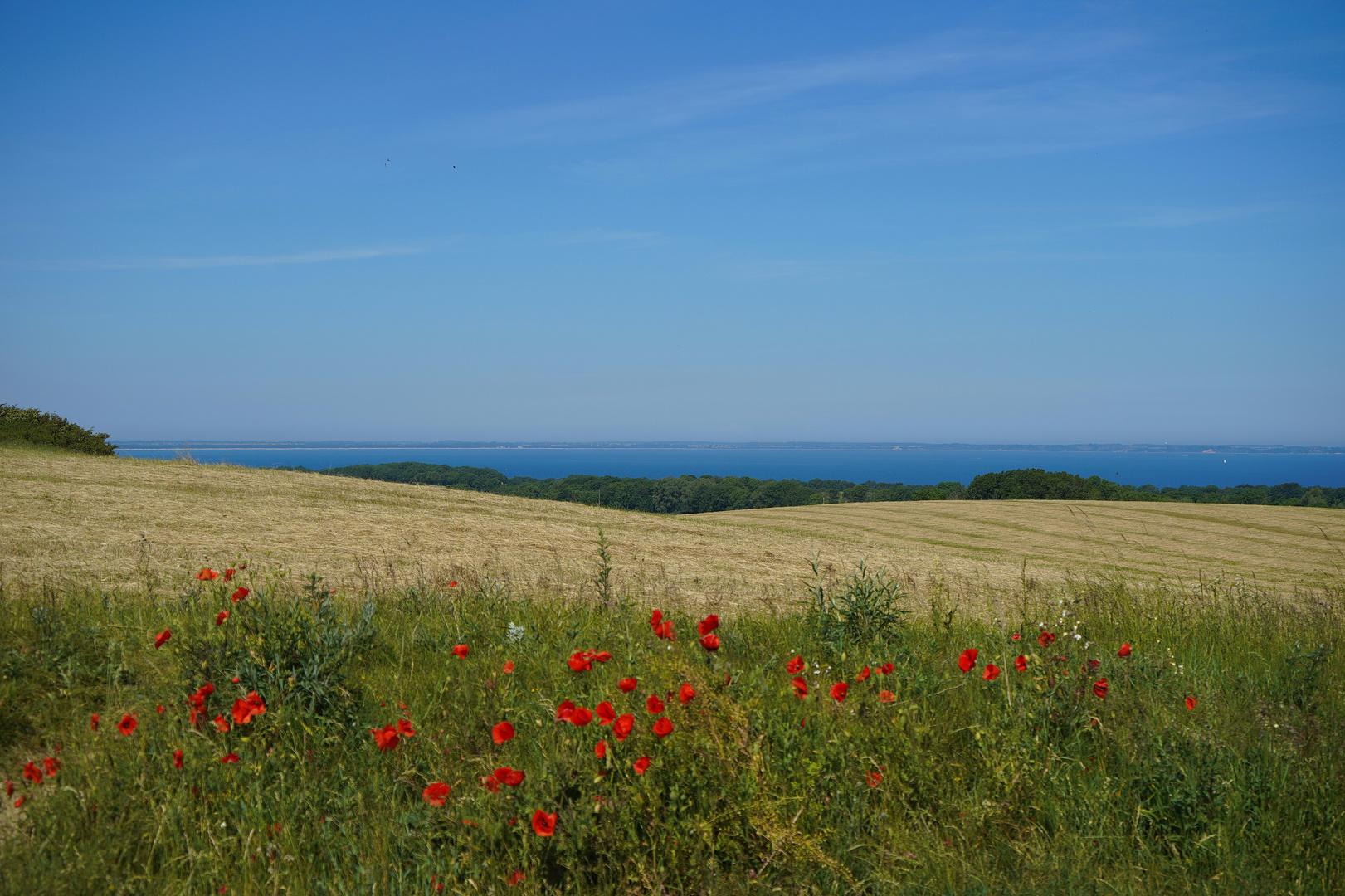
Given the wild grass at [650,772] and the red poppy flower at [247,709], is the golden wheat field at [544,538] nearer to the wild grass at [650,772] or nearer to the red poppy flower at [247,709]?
the wild grass at [650,772]

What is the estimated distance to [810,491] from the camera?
3862 centimetres

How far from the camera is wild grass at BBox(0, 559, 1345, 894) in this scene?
9.29ft

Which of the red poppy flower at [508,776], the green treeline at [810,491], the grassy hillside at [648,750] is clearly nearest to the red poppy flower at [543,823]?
the grassy hillside at [648,750]

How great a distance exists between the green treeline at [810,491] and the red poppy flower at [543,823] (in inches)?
1104

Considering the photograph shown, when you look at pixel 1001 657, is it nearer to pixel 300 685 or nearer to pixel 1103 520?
pixel 300 685

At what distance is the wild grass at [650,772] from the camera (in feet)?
9.29

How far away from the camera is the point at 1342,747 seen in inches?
141

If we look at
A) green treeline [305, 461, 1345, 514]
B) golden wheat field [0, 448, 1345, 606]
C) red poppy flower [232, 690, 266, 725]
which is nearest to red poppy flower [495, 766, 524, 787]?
red poppy flower [232, 690, 266, 725]

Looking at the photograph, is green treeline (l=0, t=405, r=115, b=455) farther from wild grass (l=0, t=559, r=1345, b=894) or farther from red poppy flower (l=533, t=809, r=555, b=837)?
red poppy flower (l=533, t=809, r=555, b=837)

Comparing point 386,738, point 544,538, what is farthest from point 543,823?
point 544,538

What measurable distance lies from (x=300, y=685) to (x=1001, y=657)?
4.16 m

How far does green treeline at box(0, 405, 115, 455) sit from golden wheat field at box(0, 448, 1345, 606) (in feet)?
8.79

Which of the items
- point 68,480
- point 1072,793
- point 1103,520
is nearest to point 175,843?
point 1072,793

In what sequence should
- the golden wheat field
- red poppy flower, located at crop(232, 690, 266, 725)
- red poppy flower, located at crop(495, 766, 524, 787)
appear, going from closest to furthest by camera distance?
1. red poppy flower, located at crop(495, 766, 524, 787)
2. red poppy flower, located at crop(232, 690, 266, 725)
3. the golden wheat field
